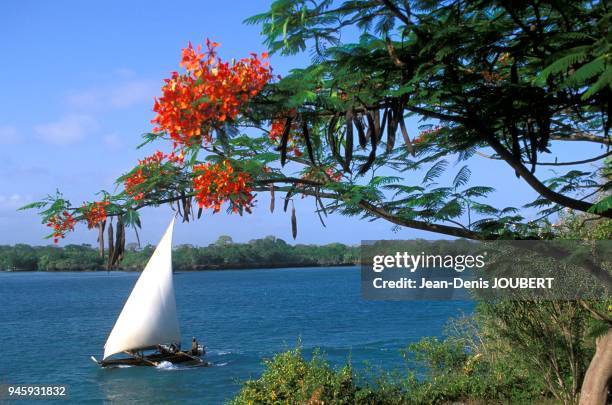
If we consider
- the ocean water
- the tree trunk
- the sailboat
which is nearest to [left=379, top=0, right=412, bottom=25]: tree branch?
the tree trunk

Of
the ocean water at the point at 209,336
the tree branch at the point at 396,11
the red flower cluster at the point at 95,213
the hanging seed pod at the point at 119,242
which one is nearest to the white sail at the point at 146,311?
the ocean water at the point at 209,336

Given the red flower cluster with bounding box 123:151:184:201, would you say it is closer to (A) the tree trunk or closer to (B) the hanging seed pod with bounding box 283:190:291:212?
(B) the hanging seed pod with bounding box 283:190:291:212

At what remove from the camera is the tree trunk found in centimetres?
906

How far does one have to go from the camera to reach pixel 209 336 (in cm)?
4878

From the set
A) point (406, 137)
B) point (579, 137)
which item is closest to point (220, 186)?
point (406, 137)

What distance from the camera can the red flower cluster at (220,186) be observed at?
5.97 m

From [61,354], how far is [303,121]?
38486 millimetres

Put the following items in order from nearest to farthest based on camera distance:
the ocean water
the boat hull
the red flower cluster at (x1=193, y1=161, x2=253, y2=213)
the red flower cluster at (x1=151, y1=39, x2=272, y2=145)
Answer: the red flower cluster at (x1=151, y1=39, x2=272, y2=145) < the red flower cluster at (x1=193, y1=161, x2=253, y2=213) < the ocean water < the boat hull

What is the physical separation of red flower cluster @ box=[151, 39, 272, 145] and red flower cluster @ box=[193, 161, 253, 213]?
88cm

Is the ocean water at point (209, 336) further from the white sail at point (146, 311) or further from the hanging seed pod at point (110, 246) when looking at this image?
the hanging seed pod at point (110, 246)

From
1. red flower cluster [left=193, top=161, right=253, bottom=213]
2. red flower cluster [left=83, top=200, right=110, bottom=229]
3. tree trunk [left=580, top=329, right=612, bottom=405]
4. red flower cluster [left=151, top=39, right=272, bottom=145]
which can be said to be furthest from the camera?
tree trunk [left=580, top=329, right=612, bottom=405]

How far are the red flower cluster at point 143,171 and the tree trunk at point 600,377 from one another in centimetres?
628

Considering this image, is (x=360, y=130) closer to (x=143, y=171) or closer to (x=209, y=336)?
(x=143, y=171)

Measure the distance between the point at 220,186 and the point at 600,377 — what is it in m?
6.32
